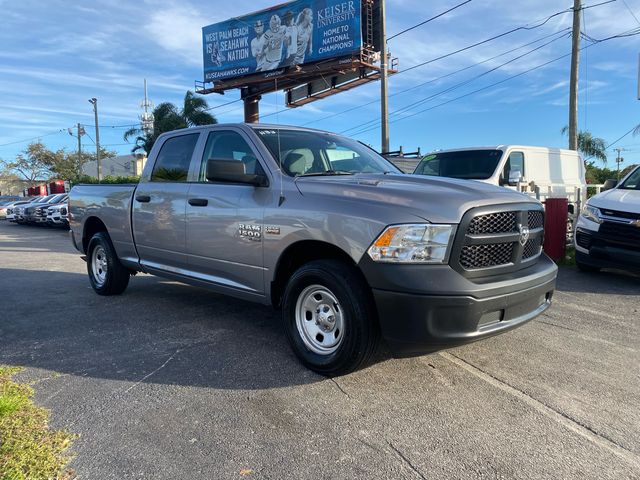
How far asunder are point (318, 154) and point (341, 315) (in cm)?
173

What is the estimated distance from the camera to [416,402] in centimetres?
310

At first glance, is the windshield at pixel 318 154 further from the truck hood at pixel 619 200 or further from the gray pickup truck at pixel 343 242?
the truck hood at pixel 619 200

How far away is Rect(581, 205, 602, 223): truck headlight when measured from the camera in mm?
6754

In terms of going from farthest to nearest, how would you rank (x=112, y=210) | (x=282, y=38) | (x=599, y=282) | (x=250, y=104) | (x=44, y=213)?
1. (x=250, y=104)
2. (x=282, y=38)
3. (x=44, y=213)
4. (x=599, y=282)
5. (x=112, y=210)

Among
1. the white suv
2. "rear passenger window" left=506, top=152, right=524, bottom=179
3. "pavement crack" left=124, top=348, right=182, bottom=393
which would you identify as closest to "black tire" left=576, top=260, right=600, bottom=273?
the white suv

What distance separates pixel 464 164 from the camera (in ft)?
31.2

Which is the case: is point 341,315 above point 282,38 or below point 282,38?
below

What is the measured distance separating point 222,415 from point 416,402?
1.24 meters

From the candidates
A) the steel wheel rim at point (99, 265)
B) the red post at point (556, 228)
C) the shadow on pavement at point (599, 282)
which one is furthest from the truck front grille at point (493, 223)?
the red post at point (556, 228)

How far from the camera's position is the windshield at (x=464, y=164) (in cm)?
917

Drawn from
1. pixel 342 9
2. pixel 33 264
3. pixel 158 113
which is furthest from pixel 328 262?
pixel 158 113

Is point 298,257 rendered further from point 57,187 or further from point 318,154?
point 57,187

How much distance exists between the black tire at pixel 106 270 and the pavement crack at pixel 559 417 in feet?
13.9

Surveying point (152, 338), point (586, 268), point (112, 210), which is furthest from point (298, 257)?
point (586, 268)
